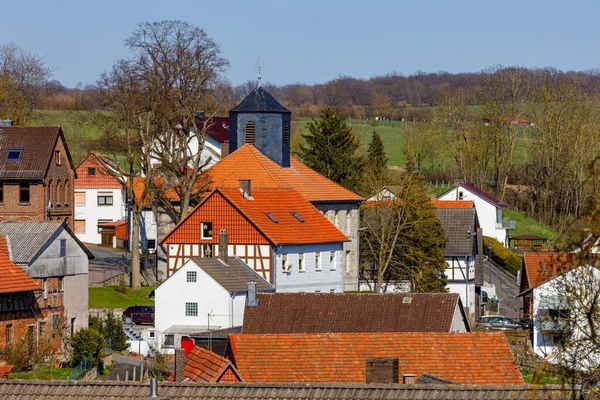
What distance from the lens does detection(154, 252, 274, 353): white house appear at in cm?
5047

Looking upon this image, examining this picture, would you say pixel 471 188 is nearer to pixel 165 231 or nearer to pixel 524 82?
pixel 524 82

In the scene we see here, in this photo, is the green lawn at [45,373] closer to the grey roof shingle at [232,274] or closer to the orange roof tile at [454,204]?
the grey roof shingle at [232,274]

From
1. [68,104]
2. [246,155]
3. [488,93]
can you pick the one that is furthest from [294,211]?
[68,104]

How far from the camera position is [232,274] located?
52969 millimetres

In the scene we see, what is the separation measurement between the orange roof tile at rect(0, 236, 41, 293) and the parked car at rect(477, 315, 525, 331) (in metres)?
21.4

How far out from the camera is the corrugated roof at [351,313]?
4275 cm

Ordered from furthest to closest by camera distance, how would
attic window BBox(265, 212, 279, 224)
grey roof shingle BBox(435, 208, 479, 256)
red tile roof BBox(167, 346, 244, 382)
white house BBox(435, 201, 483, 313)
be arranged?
grey roof shingle BBox(435, 208, 479, 256) < white house BBox(435, 201, 483, 313) < attic window BBox(265, 212, 279, 224) < red tile roof BBox(167, 346, 244, 382)

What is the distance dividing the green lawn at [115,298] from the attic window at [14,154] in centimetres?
842

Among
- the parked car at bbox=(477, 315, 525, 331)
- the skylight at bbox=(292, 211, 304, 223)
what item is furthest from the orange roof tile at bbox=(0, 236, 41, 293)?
the parked car at bbox=(477, 315, 525, 331)

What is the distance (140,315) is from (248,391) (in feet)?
109

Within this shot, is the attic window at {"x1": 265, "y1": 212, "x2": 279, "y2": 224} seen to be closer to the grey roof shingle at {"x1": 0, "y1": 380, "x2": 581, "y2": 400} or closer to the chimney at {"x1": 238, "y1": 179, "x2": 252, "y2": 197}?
the chimney at {"x1": 238, "y1": 179, "x2": 252, "y2": 197}

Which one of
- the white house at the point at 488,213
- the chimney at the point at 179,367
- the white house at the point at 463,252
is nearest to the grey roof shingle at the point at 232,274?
the white house at the point at 463,252

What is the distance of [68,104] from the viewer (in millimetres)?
121312

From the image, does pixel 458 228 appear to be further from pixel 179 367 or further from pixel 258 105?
pixel 179 367
